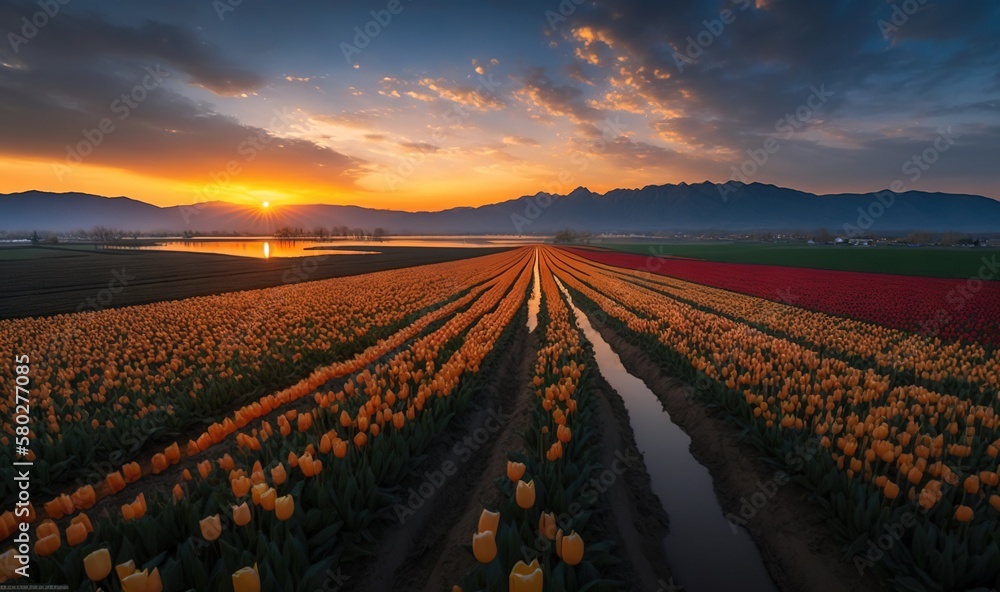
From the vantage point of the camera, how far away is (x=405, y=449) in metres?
A: 5.53

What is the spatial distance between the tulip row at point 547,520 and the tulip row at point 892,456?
264 cm

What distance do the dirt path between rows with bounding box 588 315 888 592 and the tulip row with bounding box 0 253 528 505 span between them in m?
9.47

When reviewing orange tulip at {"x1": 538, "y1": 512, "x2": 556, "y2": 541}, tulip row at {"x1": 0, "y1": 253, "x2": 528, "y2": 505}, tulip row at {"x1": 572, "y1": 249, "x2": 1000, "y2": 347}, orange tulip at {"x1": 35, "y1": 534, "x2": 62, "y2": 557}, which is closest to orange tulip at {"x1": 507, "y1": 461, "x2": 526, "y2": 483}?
orange tulip at {"x1": 538, "y1": 512, "x2": 556, "y2": 541}

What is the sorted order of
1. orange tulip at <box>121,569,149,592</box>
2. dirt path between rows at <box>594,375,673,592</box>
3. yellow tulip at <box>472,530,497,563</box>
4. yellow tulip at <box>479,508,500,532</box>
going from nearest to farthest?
orange tulip at <box>121,569,149,592</box>, yellow tulip at <box>472,530,497,563</box>, yellow tulip at <box>479,508,500,532</box>, dirt path between rows at <box>594,375,673,592</box>

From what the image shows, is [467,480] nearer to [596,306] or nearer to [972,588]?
[972,588]

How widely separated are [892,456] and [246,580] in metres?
6.18

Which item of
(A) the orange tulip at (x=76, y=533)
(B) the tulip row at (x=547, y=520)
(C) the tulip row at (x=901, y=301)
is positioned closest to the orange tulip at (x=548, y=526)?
(B) the tulip row at (x=547, y=520)

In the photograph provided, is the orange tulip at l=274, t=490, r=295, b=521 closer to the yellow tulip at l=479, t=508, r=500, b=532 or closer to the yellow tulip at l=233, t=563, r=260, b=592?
the yellow tulip at l=233, t=563, r=260, b=592

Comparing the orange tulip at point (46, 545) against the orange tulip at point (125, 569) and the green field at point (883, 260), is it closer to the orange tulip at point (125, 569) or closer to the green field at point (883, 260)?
the orange tulip at point (125, 569)

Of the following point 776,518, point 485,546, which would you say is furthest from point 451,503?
point 776,518

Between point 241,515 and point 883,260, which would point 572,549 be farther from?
point 883,260

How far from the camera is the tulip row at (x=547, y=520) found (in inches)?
119

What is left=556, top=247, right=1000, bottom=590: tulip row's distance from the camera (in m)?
3.79

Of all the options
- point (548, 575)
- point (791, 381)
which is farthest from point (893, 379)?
point (548, 575)
